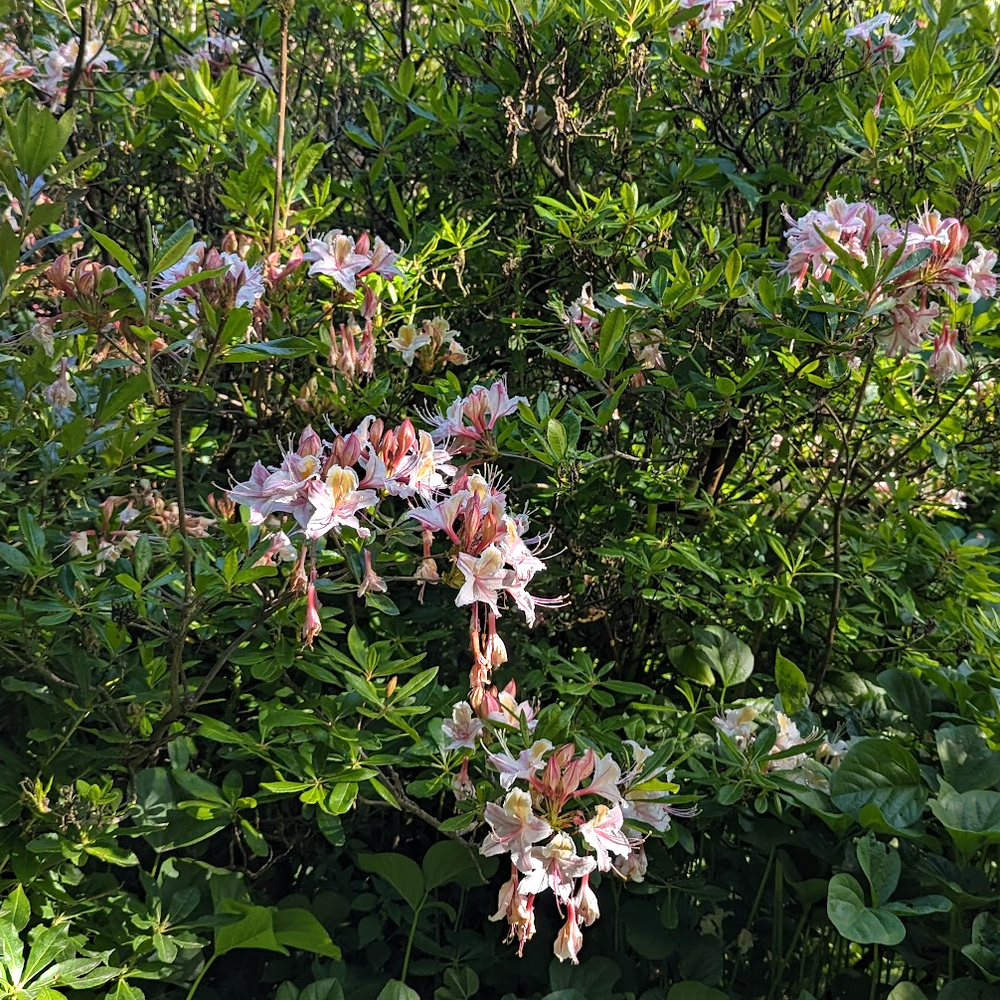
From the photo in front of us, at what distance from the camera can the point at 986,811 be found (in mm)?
1376

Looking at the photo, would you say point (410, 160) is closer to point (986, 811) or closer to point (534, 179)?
point (534, 179)

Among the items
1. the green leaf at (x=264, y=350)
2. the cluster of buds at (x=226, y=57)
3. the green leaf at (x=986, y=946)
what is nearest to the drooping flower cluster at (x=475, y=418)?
the green leaf at (x=264, y=350)

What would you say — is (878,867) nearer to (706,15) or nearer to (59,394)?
(59,394)

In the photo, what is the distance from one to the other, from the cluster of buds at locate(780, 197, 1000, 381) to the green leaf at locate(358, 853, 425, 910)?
116 cm

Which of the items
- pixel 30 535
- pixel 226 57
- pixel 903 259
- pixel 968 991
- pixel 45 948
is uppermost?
pixel 903 259

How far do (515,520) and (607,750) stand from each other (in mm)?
431

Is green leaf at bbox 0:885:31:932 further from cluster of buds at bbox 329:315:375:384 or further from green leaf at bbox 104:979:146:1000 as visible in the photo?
cluster of buds at bbox 329:315:375:384

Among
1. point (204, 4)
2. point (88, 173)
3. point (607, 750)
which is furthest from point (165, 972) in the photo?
point (204, 4)

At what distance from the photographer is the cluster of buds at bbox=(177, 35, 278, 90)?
2.40 m

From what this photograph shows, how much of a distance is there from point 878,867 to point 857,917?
100 mm

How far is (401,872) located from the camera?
63.2 inches

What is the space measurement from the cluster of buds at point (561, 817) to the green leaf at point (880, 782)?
1.08ft

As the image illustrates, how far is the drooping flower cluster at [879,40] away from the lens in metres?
1.97

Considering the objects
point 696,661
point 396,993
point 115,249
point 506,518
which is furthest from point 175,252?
point 696,661
